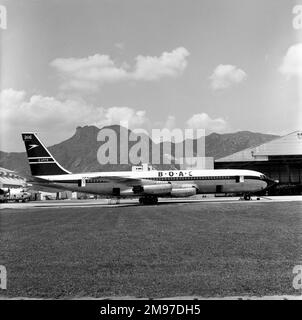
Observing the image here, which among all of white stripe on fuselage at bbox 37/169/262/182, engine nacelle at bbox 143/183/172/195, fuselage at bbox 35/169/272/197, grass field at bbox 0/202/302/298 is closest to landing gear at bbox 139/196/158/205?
fuselage at bbox 35/169/272/197

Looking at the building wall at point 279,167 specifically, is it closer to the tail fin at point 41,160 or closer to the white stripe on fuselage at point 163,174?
the white stripe on fuselage at point 163,174

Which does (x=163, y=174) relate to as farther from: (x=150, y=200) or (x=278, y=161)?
(x=278, y=161)

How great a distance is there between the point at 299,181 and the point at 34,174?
164 feet

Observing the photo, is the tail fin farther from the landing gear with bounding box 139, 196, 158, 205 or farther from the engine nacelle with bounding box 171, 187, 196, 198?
the engine nacelle with bounding box 171, 187, 196, 198

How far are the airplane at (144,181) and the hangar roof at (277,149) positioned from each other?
76.5 ft

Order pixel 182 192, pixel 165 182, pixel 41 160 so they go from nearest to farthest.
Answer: pixel 182 192 < pixel 165 182 < pixel 41 160

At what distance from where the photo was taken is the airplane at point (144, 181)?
136 ft

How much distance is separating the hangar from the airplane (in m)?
21.6

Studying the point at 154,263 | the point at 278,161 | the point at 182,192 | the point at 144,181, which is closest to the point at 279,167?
the point at 278,161

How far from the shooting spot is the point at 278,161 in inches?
Answer: 2689

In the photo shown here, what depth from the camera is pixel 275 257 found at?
9641 millimetres

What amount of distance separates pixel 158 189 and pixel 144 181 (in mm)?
2155
